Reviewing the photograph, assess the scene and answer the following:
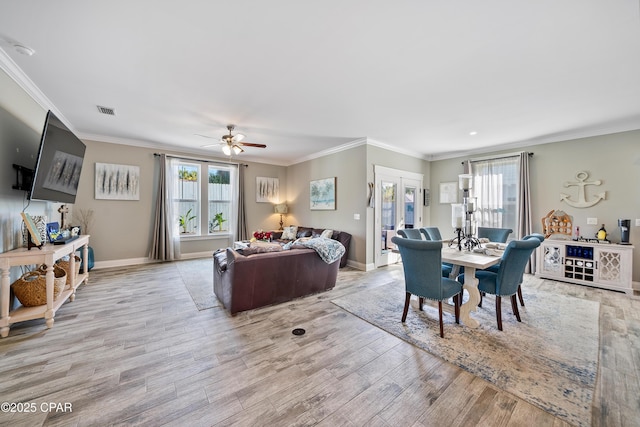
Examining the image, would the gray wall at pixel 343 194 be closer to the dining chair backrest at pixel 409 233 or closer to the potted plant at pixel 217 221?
the dining chair backrest at pixel 409 233

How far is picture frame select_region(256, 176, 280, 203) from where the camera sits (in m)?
7.29

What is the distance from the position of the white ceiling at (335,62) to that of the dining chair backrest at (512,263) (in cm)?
181

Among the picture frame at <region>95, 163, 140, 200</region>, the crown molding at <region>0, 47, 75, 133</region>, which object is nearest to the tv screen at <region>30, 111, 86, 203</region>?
the crown molding at <region>0, 47, 75, 133</region>

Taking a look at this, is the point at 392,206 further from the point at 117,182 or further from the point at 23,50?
the point at 117,182

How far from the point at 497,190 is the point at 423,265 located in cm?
430

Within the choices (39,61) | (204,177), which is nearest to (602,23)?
(39,61)

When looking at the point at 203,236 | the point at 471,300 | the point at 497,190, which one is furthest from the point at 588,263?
the point at 203,236

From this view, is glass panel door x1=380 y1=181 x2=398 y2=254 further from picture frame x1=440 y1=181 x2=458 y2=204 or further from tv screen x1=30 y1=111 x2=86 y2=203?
tv screen x1=30 y1=111 x2=86 y2=203

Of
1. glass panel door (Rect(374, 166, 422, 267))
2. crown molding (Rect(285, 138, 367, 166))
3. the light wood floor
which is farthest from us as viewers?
glass panel door (Rect(374, 166, 422, 267))

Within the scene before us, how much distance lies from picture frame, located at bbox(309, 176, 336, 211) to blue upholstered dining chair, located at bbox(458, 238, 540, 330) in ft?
12.0

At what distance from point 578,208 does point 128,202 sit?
360 inches

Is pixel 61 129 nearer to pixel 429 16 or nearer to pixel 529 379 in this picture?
pixel 429 16

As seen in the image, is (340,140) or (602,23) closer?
(602,23)

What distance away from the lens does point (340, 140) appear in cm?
534
